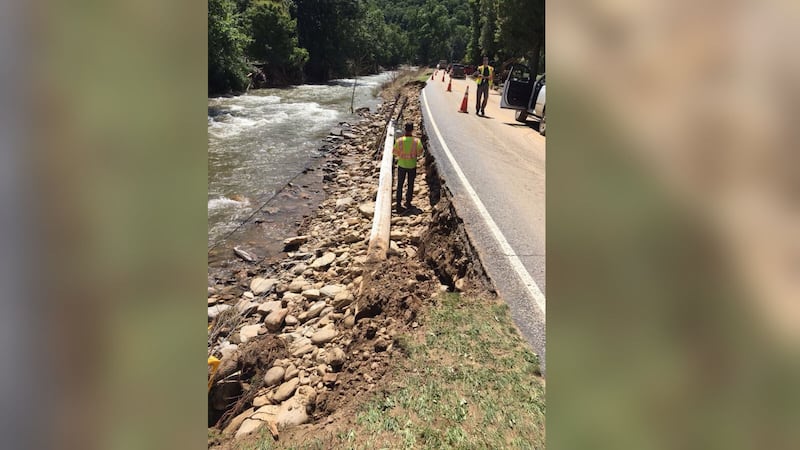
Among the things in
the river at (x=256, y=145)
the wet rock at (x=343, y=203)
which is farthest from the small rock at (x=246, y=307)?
the wet rock at (x=343, y=203)

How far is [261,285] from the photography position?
7.68 meters

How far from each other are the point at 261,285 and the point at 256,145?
35.5 feet

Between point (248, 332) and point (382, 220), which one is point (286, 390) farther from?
point (382, 220)

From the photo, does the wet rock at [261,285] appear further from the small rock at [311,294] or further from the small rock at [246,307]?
the small rock at [311,294]

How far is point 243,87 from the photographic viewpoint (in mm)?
32531

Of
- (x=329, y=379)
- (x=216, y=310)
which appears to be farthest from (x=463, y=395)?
(x=216, y=310)

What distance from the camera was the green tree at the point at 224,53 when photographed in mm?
27734

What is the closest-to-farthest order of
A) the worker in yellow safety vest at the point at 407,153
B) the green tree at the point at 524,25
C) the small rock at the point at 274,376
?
the small rock at the point at 274,376
the worker in yellow safety vest at the point at 407,153
the green tree at the point at 524,25

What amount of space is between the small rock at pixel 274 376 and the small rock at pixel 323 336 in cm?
58

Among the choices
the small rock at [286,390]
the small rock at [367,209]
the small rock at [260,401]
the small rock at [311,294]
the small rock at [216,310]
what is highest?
the small rock at [367,209]

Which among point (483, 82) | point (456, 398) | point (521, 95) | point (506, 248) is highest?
point (483, 82)
